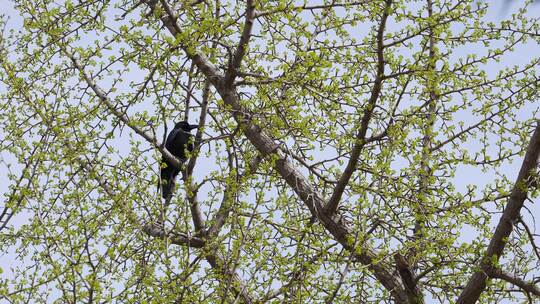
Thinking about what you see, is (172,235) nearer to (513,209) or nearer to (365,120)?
(365,120)

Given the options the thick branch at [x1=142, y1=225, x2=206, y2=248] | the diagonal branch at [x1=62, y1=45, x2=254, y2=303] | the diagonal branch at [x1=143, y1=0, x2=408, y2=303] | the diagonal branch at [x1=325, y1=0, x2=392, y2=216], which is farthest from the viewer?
the diagonal branch at [x1=143, y1=0, x2=408, y2=303]

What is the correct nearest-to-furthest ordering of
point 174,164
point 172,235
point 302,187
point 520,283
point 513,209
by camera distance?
point 513,209
point 172,235
point 520,283
point 302,187
point 174,164

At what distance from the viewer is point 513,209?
6.36 meters

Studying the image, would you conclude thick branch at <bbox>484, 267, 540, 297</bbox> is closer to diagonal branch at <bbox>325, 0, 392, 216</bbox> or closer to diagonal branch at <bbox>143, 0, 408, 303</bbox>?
diagonal branch at <bbox>143, 0, 408, 303</bbox>

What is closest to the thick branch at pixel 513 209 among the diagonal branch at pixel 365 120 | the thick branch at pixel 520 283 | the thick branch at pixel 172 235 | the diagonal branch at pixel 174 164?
the thick branch at pixel 520 283

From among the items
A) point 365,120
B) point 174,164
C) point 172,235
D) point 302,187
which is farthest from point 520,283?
point 174,164

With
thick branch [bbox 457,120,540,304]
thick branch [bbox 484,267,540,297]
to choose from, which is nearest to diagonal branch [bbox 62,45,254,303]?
thick branch [bbox 457,120,540,304]

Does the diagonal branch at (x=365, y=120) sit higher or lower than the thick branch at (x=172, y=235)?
higher

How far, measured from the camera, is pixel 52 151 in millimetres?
6137

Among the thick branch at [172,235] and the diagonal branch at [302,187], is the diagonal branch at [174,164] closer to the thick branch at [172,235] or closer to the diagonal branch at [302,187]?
the thick branch at [172,235]

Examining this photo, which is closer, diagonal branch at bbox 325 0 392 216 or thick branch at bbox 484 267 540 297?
diagonal branch at bbox 325 0 392 216

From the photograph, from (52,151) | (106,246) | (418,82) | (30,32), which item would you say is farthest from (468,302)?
(30,32)

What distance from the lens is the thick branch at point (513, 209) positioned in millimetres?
6262

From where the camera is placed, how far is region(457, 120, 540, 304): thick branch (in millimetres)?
6262
